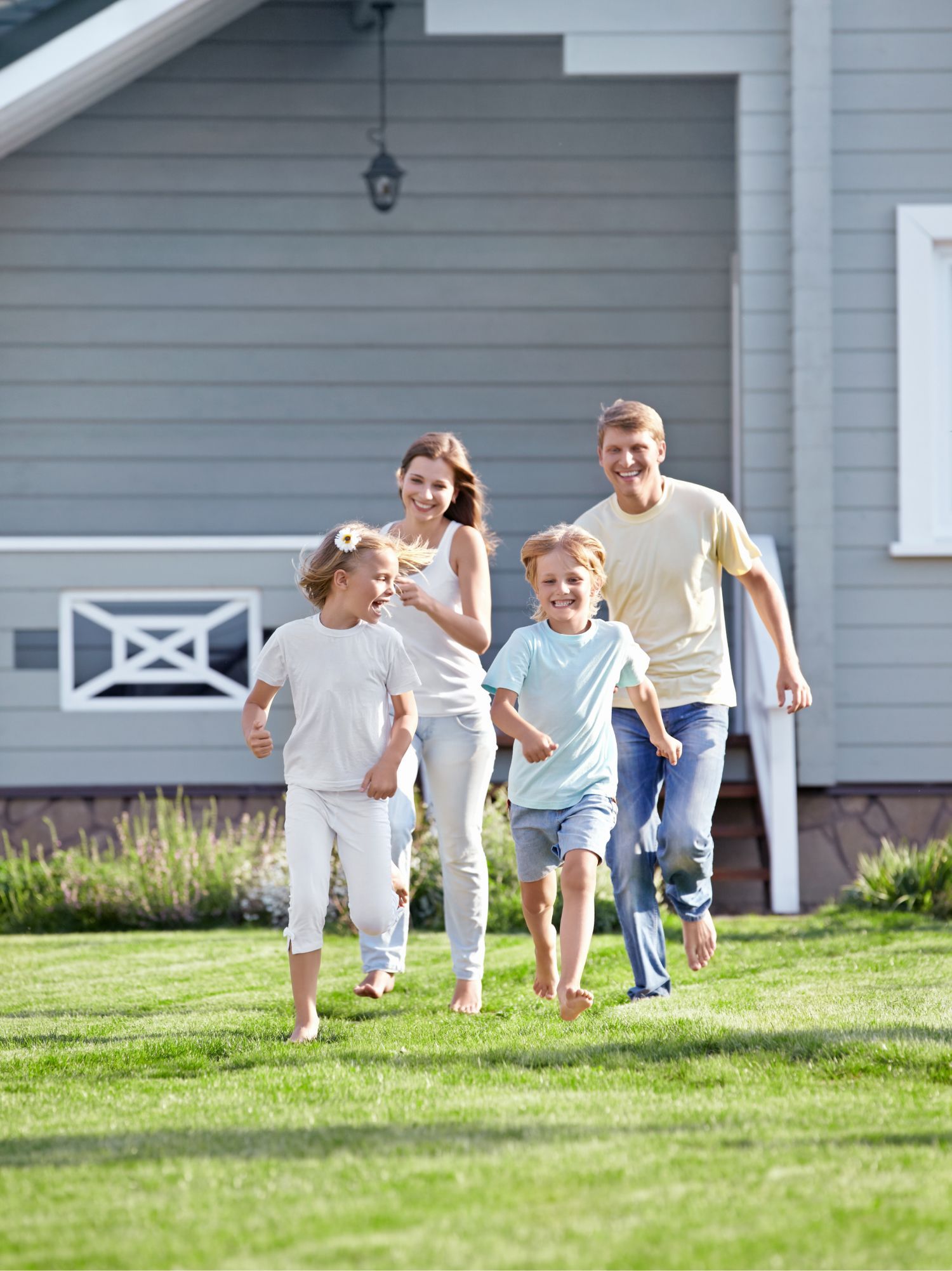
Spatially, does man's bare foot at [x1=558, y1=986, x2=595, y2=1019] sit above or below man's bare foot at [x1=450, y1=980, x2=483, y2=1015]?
above

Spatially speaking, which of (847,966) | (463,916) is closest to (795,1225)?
(463,916)

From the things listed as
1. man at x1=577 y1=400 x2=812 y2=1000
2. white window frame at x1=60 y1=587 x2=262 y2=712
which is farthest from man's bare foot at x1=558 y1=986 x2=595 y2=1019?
white window frame at x1=60 y1=587 x2=262 y2=712

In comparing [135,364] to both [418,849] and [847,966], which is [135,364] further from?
[847,966]

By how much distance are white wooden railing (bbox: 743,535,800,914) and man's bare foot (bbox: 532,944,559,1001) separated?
10.2ft


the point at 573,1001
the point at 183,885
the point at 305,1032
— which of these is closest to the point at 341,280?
the point at 183,885

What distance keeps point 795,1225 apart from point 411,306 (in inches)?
305

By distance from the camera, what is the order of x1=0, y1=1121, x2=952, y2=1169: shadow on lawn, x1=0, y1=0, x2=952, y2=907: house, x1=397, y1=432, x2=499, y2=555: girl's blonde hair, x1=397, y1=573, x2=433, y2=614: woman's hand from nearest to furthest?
x1=0, y1=1121, x2=952, y2=1169: shadow on lawn → x1=397, y1=573, x2=433, y2=614: woman's hand → x1=397, y1=432, x2=499, y2=555: girl's blonde hair → x1=0, y1=0, x2=952, y2=907: house

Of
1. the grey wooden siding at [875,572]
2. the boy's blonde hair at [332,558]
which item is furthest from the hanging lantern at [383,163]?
the boy's blonde hair at [332,558]

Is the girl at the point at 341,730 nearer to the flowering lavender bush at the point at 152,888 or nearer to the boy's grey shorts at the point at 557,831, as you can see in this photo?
the boy's grey shorts at the point at 557,831

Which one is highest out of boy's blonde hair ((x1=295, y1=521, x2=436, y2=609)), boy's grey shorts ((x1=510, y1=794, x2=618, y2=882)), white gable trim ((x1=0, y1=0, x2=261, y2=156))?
white gable trim ((x1=0, y1=0, x2=261, y2=156))

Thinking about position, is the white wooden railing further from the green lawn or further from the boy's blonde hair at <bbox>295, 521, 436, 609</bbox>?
the boy's blonde hair at <bbox>295, 521, 436, 609</bbox>

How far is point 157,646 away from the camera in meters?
8.27

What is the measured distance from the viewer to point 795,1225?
98.5 inches

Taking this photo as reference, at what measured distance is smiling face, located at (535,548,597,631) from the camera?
4.43 m
